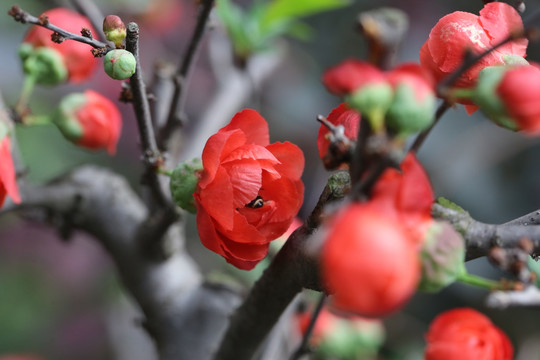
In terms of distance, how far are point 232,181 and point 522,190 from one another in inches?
57.0

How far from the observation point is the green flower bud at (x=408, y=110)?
0.35 meters

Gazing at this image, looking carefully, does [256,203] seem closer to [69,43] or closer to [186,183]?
[186,183]

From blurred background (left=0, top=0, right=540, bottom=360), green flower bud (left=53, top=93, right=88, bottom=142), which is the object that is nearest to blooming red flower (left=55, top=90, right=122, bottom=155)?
green flower bud (left=53, top=93, right=88, bottom=142)

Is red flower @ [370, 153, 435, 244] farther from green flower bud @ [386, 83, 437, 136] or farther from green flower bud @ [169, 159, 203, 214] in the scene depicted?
green flower bud @ [169, 159, 203, 214]

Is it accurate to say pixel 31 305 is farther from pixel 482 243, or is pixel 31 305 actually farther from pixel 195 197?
pixel 482 243

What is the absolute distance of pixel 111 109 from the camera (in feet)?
2.63

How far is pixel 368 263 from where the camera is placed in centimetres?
31

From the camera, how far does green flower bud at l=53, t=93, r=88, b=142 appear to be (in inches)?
30.4

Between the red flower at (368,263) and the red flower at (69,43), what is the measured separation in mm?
600

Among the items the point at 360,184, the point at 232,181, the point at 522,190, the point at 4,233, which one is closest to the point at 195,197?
the point at 232,181

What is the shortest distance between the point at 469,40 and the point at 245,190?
0.26 meters

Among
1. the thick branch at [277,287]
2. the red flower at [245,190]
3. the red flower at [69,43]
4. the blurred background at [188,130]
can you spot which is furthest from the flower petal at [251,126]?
the blurred background at [188,130]

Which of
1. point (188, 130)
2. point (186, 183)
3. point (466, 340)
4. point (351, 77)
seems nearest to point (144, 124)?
point (186, 183)

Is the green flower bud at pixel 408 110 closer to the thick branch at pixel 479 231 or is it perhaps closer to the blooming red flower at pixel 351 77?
the blooming red flower at pixel 351 77
